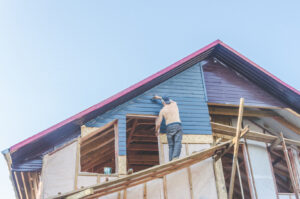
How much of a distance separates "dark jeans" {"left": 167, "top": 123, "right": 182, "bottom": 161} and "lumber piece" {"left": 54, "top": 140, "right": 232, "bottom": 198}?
0.57 m

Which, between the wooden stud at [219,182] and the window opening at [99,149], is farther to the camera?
the window opening at [99,149]

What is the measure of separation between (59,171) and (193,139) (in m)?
4.33

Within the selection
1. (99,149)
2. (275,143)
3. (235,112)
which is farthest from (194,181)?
(99,149)

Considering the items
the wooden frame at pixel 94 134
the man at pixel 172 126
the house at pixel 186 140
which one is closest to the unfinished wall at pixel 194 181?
the house at pixel 186 140

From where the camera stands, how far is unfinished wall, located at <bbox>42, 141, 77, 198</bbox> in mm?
10633

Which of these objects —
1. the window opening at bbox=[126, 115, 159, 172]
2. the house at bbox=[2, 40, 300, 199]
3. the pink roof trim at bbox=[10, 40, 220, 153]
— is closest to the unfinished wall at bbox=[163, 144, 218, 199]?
the house at bbox=[2, 40, 300, 199]

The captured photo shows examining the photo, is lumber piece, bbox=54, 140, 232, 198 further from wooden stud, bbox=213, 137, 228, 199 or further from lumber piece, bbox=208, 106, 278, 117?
lumber piece, bbox=208, 106, 278, 117

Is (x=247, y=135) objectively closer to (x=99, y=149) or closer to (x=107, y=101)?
(x=107, y=101)

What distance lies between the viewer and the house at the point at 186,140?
427 inches

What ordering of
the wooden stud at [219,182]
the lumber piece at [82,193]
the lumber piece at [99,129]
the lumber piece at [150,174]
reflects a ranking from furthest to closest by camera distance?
the lumber piece at [99,129] → the wooden stud at [219,182] → the lumber piece at [150,174] → the lumber piece at [82,193]

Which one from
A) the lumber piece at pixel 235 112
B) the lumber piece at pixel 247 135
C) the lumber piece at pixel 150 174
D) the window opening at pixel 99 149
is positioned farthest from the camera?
the lumber piece at pixel 235 112

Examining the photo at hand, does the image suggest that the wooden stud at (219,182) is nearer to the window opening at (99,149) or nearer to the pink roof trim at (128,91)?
the pink roof trim at (128,91)

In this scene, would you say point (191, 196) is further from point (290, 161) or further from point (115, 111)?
point (290, 161)

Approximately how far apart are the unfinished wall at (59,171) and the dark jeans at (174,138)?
288cm
